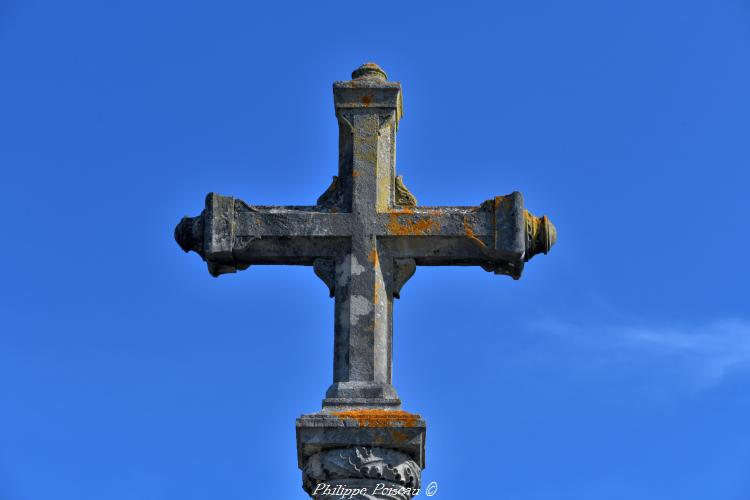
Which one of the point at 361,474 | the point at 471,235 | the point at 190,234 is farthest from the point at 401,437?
the point at 190,234

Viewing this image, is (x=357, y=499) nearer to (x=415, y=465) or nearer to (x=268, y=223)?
(x=415, y=465)

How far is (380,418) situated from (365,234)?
60.1 inches

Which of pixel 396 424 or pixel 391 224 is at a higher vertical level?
pixel 391 224

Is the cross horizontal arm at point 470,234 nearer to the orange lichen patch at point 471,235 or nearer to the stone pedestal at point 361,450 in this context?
the orange lichen patch at point 471,235

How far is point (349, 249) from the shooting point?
38.7 ft

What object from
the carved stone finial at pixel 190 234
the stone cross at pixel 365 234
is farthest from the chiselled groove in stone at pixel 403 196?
the carved stone finial at pixel 190 234

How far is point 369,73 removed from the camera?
41.1 feet

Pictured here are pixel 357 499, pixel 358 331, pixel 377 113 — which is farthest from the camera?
pixel 377 113

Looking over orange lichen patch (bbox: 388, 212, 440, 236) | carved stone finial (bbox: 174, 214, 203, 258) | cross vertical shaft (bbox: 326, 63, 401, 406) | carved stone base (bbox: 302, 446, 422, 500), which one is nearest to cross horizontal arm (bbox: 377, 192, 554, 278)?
orange lichen patch (bbox: 388, 212, 440, 236)

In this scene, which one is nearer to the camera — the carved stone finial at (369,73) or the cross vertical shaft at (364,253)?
the cross vertical shaft at (364,253)

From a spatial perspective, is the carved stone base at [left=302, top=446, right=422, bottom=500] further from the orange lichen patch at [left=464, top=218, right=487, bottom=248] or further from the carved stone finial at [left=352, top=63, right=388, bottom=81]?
the carved stone finial at [left=352, top=63, right=388, bottom=81]

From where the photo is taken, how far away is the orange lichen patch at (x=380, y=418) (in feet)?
35.2

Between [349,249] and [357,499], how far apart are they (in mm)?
1893

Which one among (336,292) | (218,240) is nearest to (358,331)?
(336,292)
